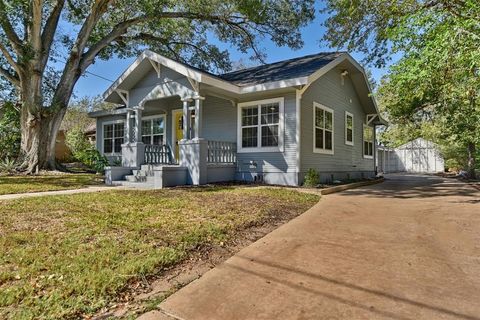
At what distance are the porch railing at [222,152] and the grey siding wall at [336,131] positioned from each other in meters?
2.49

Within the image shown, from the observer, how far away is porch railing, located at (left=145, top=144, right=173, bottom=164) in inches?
463

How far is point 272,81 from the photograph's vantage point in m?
10.1

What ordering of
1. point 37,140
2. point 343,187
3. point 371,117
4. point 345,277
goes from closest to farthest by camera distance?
point 345,277 → point 343,187 → point 37,140 → point 371,117

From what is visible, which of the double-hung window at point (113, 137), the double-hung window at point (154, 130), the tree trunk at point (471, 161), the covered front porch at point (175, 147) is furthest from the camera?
the tree trunk at point (471, 161)

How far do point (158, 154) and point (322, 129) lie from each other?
651 centimetres

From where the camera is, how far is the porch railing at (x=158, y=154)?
11758 millimetres

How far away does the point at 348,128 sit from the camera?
47.0 ft

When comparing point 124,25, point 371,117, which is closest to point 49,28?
point 124,25

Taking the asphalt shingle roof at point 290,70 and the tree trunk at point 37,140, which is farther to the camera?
the tree trunk at point 37,140

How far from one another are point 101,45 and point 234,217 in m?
A: 14.5

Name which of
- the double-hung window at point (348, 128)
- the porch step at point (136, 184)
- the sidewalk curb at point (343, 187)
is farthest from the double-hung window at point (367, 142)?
the porch step at point (136, 184)

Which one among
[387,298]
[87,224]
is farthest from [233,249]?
[87,224]

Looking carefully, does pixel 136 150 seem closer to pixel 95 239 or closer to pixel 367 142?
pixel 95 239

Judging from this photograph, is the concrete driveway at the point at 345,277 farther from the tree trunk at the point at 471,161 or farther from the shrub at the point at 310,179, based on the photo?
the tree trunk at the point at 471,161
